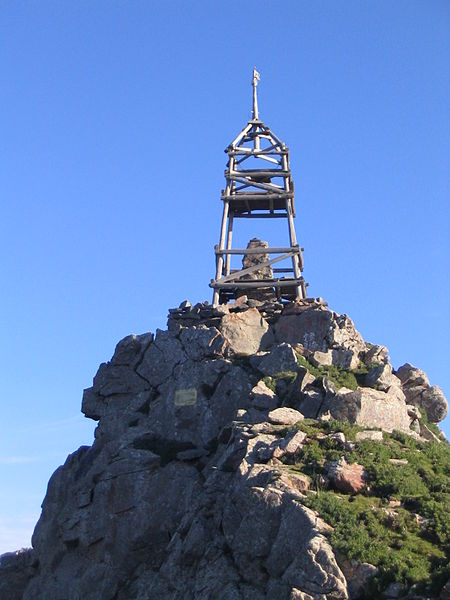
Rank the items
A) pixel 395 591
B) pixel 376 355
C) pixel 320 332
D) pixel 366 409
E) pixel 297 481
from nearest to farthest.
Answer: pixel 395 591 → pixel 297 481 → pixel 366 409 → pixel 376 355 → pixel 320 332

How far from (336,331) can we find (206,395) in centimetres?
542

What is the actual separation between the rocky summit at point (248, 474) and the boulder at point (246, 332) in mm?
52

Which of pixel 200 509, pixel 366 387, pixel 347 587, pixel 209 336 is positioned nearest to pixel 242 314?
pixel 209 336

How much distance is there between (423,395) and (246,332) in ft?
22.3

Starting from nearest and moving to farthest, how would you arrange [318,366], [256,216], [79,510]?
1. [79,510]
2. [318,366]
3. [256,216]

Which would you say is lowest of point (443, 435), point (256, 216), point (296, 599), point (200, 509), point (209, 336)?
point (296, 599)

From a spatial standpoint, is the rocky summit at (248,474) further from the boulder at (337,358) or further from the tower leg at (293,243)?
the tower leg at (293,243)

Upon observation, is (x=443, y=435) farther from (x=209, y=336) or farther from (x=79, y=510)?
(x=79, y=510)

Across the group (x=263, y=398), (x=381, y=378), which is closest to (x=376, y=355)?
(x=381, y=378)

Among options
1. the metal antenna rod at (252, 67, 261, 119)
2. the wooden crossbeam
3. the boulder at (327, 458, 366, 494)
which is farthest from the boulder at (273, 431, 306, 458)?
the metal antenna rod at (252, 67, 261, 119)

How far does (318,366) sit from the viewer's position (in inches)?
1280

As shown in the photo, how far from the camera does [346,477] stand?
2511 centimetres

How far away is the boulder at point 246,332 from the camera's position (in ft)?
111

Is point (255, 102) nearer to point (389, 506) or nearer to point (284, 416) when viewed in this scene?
point (284, 416)
